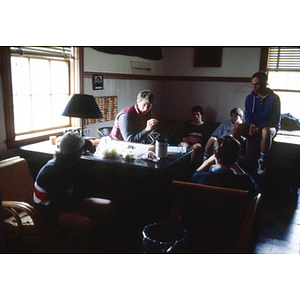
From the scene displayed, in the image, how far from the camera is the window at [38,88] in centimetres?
320

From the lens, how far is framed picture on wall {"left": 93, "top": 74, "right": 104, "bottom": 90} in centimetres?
422

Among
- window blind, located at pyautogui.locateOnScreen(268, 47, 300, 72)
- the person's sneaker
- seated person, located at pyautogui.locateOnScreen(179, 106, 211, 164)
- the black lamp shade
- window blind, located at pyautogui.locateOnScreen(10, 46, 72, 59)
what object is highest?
window blind, located at pyautogui.locateOnScreen(268, 47, 300, 72)

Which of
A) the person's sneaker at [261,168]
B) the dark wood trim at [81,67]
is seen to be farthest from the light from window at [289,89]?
the dark wood trim at [81,67]

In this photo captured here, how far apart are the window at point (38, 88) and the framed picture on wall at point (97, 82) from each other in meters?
0.29

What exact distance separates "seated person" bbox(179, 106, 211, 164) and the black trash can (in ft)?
8.19

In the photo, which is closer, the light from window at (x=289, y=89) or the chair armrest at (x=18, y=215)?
the chair armrest at (x=18, y=215)

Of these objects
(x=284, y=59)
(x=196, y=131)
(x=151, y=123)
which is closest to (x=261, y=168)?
(x=196, y=131)

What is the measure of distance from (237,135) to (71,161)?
2.62 m

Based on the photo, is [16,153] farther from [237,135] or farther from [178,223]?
[237,135]

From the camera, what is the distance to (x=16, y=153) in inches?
128

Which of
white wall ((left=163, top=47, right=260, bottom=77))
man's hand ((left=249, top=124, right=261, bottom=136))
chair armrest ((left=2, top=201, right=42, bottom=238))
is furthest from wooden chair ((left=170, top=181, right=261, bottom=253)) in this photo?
white wall ((left=163, top=47, right=260, bottom=77))

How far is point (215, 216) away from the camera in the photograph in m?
2.06

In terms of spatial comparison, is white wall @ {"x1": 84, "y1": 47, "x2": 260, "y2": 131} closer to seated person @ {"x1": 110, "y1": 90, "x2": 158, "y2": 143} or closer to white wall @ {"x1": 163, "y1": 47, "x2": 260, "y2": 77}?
white wall @ {"x1": 163, "y1": 47, "x2": 260, "y2": 77}

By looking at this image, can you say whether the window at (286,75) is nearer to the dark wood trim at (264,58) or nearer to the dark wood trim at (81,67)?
the dark wood trim at (264,58)
